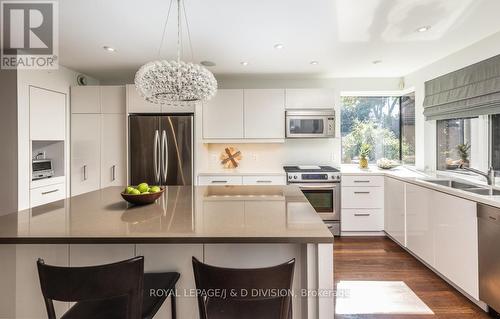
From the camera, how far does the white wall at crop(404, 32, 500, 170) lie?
2770 mm

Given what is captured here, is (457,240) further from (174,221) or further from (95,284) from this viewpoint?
(95,284)

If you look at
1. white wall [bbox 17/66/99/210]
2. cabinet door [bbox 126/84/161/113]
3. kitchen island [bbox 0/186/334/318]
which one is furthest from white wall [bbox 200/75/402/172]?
kitchen island [bbox 0/186/334/318]

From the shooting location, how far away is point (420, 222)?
2.68m

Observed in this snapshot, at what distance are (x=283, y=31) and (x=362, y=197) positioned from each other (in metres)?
2.39

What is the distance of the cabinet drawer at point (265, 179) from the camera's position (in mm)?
3576

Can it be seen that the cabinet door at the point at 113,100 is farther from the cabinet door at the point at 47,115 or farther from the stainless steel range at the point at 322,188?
the stainless steel range at the point at 322,188

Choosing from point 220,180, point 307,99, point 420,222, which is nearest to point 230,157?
point 220,180

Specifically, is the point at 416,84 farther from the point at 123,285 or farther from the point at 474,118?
the point at 123,285

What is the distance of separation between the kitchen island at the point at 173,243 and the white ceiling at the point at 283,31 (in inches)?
58.4

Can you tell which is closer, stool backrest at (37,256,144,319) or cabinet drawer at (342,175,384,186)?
stool backrest at (37,256,144,319)

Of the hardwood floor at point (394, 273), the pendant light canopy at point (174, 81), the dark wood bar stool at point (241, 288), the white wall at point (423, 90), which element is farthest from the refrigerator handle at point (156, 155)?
the white wall at point (423, 90)

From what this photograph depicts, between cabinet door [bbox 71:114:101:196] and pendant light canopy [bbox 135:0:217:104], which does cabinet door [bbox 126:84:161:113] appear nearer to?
cabinet door [bbox 71:114:101:196]

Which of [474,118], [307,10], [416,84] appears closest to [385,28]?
[307,10]

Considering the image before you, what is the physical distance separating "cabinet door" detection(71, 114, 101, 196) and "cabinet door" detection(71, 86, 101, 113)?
0.27 feet
